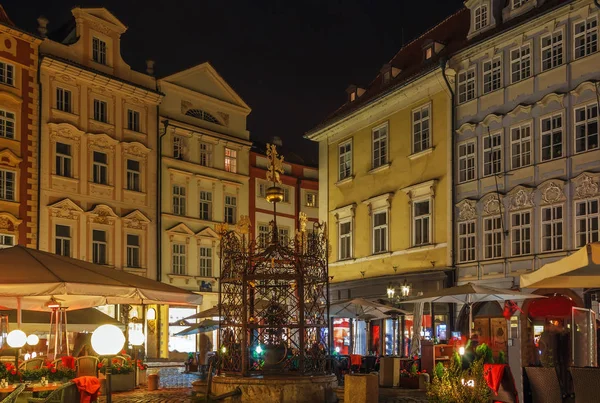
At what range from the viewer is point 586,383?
1030cm

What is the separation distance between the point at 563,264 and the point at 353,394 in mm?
5197

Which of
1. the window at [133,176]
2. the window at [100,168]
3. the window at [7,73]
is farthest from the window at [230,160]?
the window at [7,73]

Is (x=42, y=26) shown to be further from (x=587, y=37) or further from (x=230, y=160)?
(x=587, y=37)


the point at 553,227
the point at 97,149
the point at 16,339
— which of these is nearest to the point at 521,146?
the point at 553,227

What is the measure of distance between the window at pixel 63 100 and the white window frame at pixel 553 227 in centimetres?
2075

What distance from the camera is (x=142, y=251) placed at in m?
39.1

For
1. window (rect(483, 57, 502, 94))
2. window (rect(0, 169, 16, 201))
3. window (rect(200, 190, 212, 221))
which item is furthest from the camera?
window (rect(200, 190, 212, 221))

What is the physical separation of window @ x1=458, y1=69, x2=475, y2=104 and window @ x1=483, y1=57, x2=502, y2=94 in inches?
25.5

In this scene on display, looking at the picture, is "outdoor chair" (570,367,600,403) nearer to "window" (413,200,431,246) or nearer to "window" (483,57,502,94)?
"window" (483,57,502,94)

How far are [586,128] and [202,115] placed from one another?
23370 millimetres

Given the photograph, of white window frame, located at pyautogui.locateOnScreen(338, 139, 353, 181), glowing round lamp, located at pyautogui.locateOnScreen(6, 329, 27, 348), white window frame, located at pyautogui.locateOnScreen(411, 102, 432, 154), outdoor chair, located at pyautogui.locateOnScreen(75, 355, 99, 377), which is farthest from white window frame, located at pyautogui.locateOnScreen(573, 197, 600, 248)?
glowing round lamp, located at pyautogui.locateOnScreen(6, 329, 27, 348)

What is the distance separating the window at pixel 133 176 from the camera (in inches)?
1523

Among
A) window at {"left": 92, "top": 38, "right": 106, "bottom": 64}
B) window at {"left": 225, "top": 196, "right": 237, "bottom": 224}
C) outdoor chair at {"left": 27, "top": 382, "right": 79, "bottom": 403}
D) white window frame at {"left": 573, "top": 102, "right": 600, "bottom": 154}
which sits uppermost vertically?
window at {"left": 92, "top": 38, "right": 106, "bottom": 64}

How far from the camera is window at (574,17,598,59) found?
2420 centimetres
